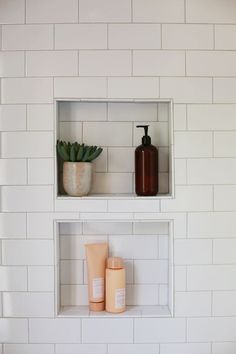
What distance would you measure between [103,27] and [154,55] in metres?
0.20

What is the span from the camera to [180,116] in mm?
1426

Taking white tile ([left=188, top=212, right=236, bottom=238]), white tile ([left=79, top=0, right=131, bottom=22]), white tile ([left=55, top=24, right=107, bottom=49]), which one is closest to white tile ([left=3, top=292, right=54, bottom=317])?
white tile ([left=188, top=212, right=236, bottom=238])

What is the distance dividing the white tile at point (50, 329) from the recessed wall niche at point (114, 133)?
1.48ft

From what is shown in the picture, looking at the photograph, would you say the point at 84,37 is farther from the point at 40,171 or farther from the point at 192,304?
the point at 192,304

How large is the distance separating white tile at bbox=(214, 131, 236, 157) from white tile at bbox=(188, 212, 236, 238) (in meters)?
0.21

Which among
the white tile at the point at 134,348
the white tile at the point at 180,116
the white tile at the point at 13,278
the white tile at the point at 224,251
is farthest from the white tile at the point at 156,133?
the white tile at the point at 134,348

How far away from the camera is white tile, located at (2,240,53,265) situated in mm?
1434

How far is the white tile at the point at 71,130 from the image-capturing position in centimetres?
151

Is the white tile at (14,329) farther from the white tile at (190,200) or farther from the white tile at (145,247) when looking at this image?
the white tile at (190,200)

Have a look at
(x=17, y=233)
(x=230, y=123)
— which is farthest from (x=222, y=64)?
(x=17, y=233)

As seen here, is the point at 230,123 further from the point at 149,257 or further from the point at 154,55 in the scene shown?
the point at 149,257

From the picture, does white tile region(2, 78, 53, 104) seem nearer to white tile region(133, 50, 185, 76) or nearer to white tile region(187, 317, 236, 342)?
white tile region(133, 50, 185, 76)

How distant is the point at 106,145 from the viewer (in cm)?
152

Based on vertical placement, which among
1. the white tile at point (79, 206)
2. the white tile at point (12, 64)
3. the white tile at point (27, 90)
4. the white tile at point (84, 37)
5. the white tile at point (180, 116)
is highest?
the white tile at point (84, 37)
